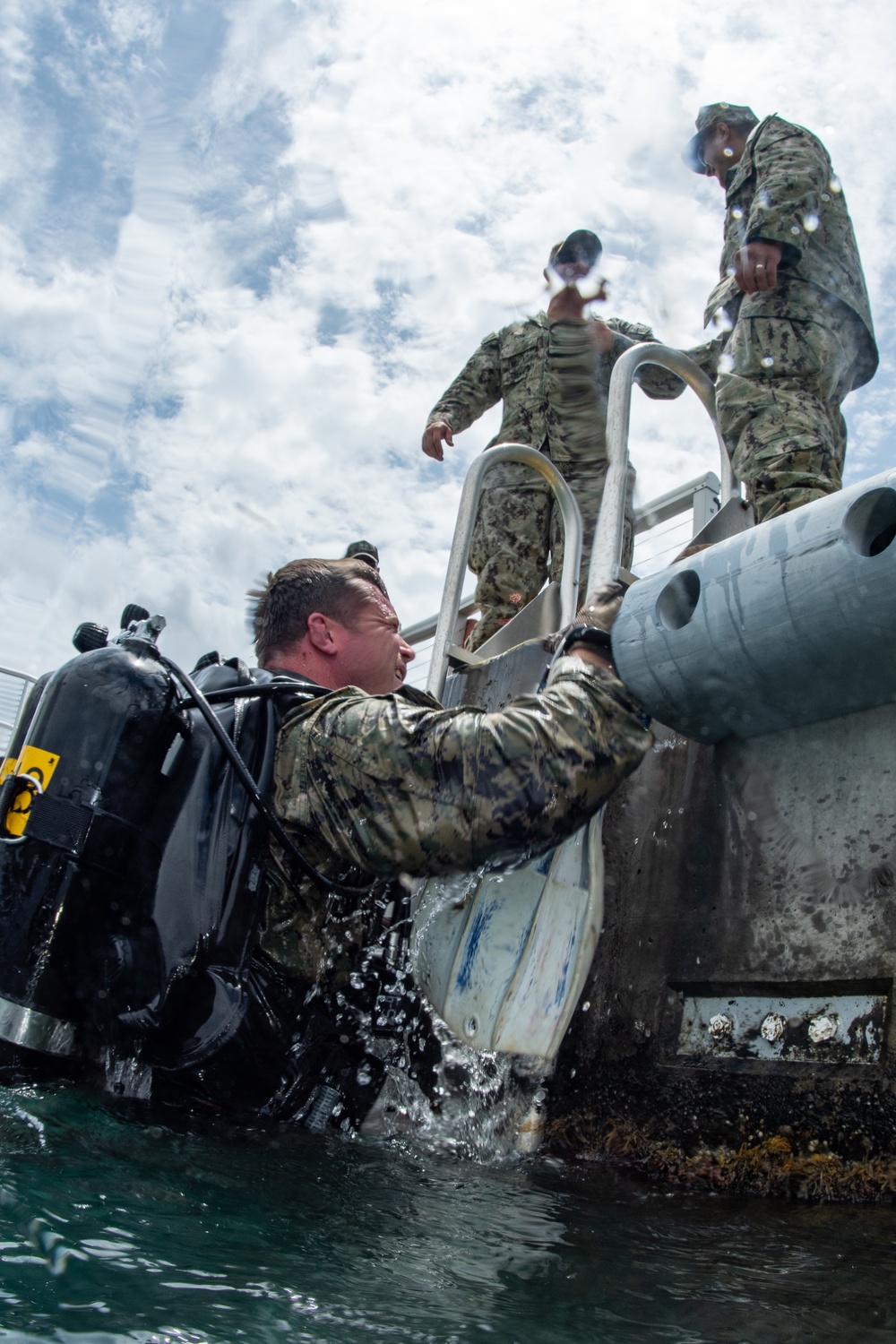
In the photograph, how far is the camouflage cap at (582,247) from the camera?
432cm

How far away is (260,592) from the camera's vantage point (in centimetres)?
278

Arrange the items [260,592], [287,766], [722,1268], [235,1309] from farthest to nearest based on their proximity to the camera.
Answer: [260,592], [287,766], [722,1268], [235,1309]

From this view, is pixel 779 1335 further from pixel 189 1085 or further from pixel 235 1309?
pixel 189 1085

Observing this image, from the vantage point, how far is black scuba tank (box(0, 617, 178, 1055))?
5.51 ft

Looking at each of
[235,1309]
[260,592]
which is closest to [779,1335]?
[235,1309]

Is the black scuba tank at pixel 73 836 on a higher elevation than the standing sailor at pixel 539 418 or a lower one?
lower

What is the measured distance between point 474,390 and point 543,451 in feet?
1.73

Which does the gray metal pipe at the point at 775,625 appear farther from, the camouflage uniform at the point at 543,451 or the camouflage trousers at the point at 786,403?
the camouflage uniform at the point at 543,451

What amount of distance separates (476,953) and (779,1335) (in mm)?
987

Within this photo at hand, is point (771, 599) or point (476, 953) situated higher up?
point (771, 599)

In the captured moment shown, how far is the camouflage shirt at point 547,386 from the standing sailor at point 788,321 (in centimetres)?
91

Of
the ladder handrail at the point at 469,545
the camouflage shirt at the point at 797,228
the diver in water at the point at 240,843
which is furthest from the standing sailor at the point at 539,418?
the diver in water at the point at 240,843

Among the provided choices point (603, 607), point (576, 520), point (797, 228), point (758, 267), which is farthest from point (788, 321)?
point (603, 607)

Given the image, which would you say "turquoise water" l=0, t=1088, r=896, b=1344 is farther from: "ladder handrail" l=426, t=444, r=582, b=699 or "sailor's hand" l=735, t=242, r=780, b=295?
"sailor's hand" l=735, t=242, r=780, b=295
